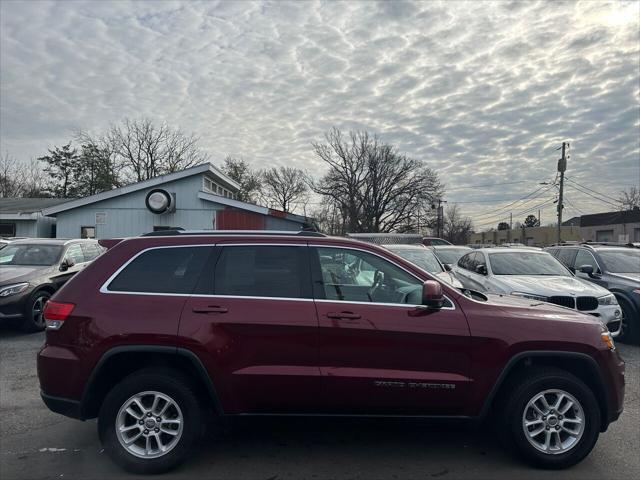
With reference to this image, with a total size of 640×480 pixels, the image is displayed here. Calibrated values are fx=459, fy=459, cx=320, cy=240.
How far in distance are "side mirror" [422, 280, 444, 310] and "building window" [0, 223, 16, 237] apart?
2724 centimetres

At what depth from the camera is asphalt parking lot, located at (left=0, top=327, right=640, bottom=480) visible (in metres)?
3.48

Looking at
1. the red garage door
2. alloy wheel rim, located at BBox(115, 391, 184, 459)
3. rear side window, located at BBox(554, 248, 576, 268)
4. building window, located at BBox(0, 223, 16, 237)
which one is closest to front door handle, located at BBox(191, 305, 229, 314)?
alloy wheel rim, located at BBox(115, 391, 184, 459)

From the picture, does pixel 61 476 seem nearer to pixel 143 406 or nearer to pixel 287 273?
pixel 143 406

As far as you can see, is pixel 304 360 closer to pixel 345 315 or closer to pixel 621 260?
pixel 345 315

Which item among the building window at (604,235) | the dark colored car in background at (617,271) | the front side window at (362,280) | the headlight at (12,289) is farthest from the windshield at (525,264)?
the building window at (604,235)

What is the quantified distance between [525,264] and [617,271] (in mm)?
1936

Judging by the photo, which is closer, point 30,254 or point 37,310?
point 37,310

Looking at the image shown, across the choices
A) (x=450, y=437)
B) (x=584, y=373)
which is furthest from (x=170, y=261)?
(x=584, y=373)

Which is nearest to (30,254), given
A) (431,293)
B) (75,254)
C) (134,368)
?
(75,254)

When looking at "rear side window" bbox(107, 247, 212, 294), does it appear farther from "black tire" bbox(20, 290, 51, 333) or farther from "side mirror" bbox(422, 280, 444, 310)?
"black tire" bbox(20, 290, 51, 333)

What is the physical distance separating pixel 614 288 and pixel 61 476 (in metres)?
8.96

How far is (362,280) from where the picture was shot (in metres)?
3.77

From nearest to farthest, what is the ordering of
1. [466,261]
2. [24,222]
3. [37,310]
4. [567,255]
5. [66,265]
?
1. [37,310]
2. [66,265]
3. [466,261]
4. [567,255]
5. [24,222]

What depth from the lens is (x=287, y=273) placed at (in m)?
3.71
